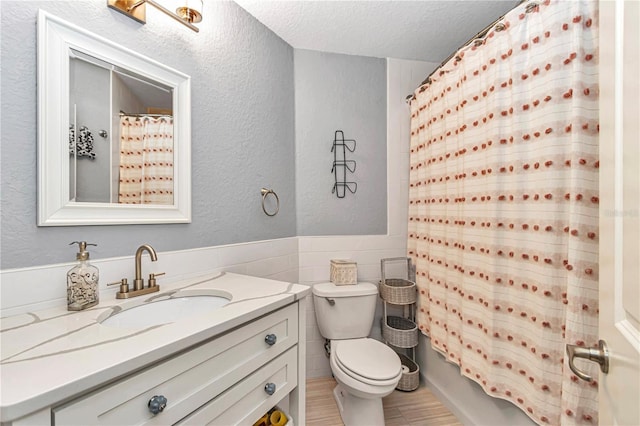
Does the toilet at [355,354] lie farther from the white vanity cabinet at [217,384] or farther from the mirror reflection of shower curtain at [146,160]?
the mirror reflection of shower curtain at [146,160]

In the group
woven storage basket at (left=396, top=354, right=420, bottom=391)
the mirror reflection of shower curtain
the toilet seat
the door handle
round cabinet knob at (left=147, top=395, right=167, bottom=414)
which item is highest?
the mirror reflection of shower curtain

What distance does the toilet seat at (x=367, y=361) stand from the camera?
54.9 inches

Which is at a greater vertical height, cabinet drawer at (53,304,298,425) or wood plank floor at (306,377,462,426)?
cabinet drawer at (53,304,298,425)

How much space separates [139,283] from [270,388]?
0.61 m

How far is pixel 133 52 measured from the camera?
3.68 ft

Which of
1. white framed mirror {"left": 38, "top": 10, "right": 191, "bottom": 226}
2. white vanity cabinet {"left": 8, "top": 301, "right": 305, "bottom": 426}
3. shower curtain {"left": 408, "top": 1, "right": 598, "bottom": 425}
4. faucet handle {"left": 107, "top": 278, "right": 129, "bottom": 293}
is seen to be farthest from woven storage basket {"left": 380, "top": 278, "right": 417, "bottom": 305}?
faucet handle {"left": 107, "top": 278, "right": 129, "bottom": 293}

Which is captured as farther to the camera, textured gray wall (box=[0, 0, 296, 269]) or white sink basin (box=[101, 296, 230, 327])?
white sink basin (box=[101, 296, 230, 327])

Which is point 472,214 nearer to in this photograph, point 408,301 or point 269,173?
point 408,301

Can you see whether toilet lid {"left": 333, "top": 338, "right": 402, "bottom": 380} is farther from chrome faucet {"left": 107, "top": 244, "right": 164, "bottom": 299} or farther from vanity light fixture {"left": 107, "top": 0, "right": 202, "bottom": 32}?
vanity light fixture {"left": 107, "top": 0, "right": 202, "bottom": 32}

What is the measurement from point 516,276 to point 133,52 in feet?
5.86

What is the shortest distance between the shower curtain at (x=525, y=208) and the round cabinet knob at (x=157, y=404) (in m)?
1.22

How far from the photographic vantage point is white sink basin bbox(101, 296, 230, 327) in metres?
0.96

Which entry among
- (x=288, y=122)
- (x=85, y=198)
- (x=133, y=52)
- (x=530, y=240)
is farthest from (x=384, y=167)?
(x=85, y=198)

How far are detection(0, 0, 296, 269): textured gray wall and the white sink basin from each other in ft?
0.77
